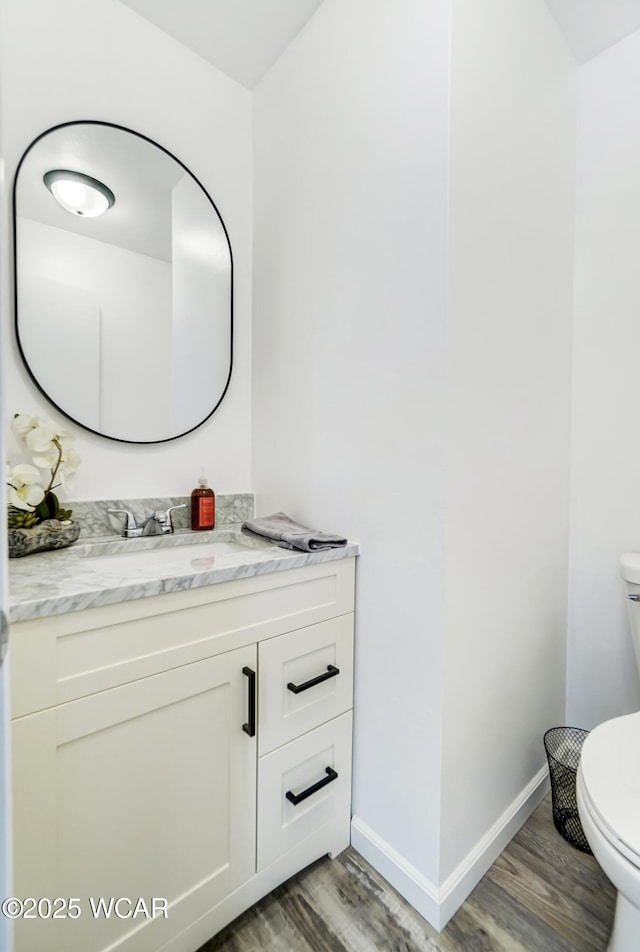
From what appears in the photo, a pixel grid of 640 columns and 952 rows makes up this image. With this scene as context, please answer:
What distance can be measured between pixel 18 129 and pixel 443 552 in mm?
1577

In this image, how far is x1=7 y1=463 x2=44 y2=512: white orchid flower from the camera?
3.70 feet

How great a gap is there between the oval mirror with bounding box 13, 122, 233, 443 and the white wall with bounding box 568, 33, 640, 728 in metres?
1.26

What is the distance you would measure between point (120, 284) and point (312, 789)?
1.54 m

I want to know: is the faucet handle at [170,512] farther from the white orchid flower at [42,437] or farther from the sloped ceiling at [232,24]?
the sloped ceiling at [232,24]

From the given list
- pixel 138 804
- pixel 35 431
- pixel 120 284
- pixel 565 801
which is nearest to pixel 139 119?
pixel 120 284

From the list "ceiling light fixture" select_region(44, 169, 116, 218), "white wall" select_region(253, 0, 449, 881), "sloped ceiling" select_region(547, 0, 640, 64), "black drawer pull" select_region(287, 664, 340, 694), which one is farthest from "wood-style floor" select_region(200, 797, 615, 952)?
"sloped ceiling" select_region(547, 0, 640, 64)

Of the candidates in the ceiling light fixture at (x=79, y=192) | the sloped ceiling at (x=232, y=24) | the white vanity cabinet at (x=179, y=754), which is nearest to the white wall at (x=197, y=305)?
the ceiling light fixture at (x=79, y=192)

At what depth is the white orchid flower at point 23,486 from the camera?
3.70 ft

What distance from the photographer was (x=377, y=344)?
1211 millimetres

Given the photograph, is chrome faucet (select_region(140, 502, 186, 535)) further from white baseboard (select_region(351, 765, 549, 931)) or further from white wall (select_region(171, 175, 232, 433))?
white baseboard (select_region(351, 765, 549, 931))

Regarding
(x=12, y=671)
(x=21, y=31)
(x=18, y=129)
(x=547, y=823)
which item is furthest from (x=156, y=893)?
(x=21, y=31)

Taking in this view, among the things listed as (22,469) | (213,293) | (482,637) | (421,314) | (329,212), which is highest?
(329,212)

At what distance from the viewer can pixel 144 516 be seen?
1455 mm

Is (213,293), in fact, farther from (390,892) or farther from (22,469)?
(390,892)
